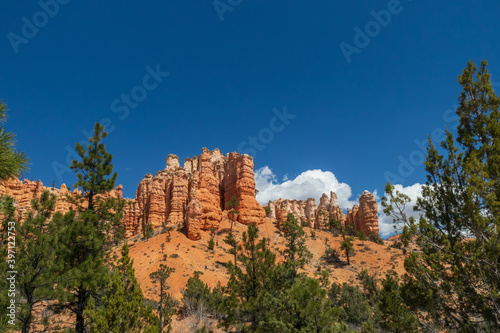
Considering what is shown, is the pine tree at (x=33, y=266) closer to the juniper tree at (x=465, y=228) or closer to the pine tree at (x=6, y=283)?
the pine tree at (x=6, y=283)

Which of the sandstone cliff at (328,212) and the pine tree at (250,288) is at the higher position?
the sandstone cliff at (328,212)

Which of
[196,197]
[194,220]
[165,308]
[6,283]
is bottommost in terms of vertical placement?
[165,308]

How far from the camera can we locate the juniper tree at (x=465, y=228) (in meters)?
6.90

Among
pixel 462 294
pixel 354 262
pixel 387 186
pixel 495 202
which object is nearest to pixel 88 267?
pixel 387 186

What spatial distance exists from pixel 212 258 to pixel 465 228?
139ft

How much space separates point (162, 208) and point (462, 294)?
6347 centimetres

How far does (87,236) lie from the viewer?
41.8 ft

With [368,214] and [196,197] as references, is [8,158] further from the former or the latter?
[368,214]

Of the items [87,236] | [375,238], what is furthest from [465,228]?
[375,238]

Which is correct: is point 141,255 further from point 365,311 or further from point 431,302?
point 431,302

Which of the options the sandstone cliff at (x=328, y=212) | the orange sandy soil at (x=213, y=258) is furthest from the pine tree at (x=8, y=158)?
the sandstone cliff at (x=328, y=212)

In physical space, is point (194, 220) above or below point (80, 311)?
above

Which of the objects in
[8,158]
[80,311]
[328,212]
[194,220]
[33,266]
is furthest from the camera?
[328,212]

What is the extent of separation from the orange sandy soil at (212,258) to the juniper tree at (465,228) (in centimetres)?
3302
